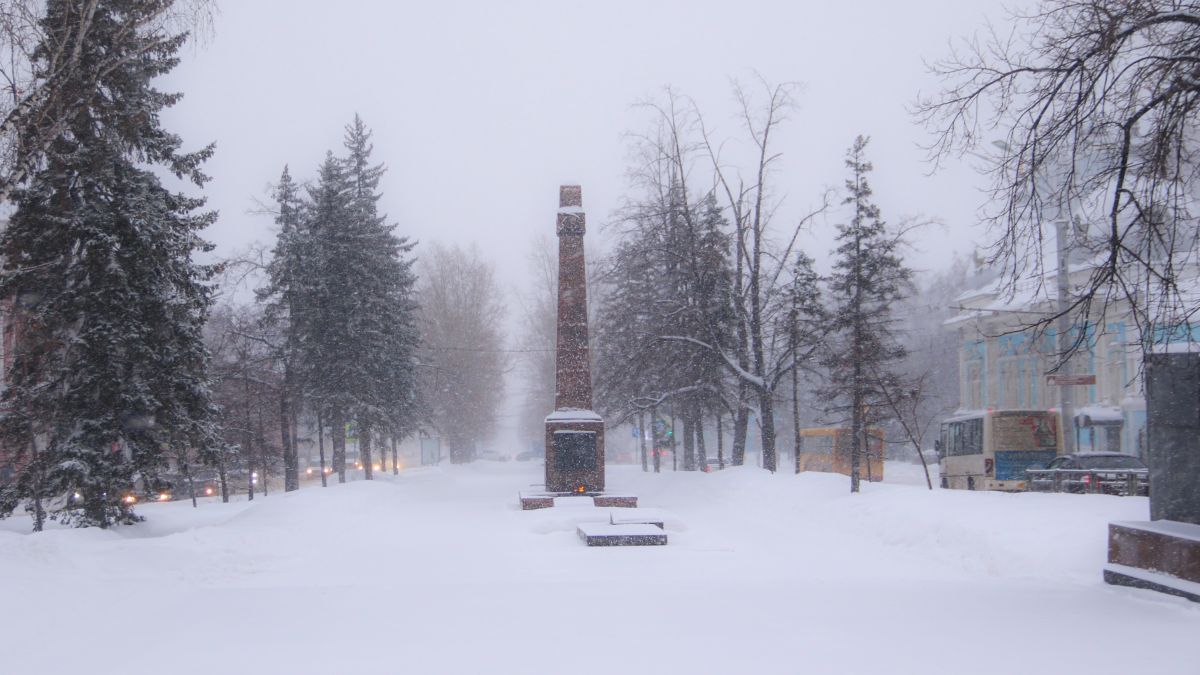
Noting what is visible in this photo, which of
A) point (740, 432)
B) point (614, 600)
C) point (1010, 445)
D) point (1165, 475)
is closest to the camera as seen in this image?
point (614, 600)

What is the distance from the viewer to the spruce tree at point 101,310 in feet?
53.6

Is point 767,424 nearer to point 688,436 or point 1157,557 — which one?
point 688,436

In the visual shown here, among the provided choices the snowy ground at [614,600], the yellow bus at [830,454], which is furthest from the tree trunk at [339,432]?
the yellow bus at [830,454]

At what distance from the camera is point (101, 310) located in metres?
16.9

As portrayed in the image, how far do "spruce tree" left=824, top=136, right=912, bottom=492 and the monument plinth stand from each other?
696 centimetres

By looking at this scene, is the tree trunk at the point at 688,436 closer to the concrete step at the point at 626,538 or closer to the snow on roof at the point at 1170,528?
the concrete step at the point at 626,538

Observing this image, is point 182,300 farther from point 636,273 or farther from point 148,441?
point 636,273

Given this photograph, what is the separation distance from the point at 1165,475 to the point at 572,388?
1757 cm

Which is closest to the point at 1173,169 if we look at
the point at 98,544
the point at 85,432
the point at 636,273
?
the point at 98,544

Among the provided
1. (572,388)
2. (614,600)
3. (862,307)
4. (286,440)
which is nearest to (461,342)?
(286,440)

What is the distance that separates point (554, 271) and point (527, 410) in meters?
29.9

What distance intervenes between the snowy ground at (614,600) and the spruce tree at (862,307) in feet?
13.7

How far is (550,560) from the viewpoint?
14.7 m

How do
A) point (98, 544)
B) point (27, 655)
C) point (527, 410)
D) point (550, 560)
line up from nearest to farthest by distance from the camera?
point (27, 655)
point (98, 544)
point (550, 560)
point (527, 410)
